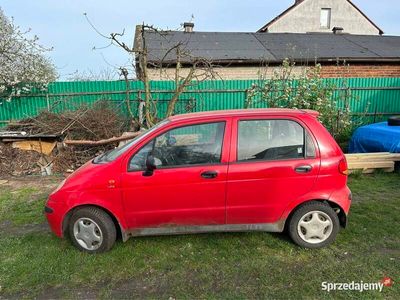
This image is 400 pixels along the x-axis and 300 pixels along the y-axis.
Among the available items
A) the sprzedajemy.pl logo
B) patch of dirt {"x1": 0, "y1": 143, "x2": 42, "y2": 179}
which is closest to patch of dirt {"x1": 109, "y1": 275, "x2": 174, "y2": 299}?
the sprzedajemy.pl logo

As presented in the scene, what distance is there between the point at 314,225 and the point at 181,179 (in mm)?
1642

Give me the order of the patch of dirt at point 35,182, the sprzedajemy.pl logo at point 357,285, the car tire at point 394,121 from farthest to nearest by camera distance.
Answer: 1. the car tire at point 394,121
2. the patch of dirt at point 35,182
3. the sprzedajemy.pl logo at point 357,285

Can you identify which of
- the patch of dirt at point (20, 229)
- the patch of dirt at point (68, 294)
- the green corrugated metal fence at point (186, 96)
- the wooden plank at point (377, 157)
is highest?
the green corrugated metal fence at point (186, 96)

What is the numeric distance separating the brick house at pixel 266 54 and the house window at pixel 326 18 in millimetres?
11907

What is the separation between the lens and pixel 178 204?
10.8 ft

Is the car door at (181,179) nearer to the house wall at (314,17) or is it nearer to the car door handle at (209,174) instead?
the car door handle at (209,174)

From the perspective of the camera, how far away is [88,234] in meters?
→ 3.38

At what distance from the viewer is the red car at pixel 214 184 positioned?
3.23 metres

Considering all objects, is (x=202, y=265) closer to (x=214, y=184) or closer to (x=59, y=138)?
(x=214, y=184)

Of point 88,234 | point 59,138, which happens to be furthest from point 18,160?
point 88,234

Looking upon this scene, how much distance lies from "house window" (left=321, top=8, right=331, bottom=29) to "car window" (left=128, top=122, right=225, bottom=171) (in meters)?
26.6

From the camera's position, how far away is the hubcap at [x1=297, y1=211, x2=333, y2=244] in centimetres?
337

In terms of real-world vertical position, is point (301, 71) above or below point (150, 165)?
above

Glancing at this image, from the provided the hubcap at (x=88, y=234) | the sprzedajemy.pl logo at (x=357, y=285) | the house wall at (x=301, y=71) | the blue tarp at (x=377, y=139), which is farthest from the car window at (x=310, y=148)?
the house wall at (x=301, y=71)
